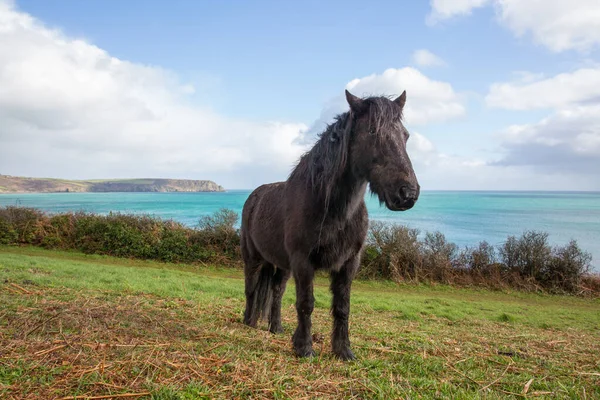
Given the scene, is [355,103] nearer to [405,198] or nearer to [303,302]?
[405,198]

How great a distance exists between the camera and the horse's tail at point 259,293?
6.15 metres

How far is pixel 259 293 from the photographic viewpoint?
6.23 meters

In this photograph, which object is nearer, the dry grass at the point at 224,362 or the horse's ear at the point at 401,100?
the dry grass at the point at 224,362

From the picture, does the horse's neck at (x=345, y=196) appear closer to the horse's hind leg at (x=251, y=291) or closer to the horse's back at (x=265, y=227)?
the horse's back at (x=265, y=227)

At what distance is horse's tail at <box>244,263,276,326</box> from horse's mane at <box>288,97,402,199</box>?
6.89 feet

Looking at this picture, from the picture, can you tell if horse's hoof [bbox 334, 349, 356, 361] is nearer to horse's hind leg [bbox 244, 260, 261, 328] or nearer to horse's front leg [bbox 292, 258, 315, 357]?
horse's front leg [bbox 292, 258, 315, 357]

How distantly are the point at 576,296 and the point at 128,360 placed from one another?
68.1 ft

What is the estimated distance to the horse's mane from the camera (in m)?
3.94

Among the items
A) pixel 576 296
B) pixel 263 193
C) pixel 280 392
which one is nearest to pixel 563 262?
pixel 576 296

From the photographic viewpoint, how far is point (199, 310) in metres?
6.56

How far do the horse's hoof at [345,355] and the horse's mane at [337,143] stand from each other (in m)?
1.80

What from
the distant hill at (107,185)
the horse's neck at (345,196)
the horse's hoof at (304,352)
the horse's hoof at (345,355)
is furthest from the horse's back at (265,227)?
the distant hill at (107,185)

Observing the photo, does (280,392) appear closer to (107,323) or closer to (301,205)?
(301,205)

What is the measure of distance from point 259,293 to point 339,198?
2668 millimetres
